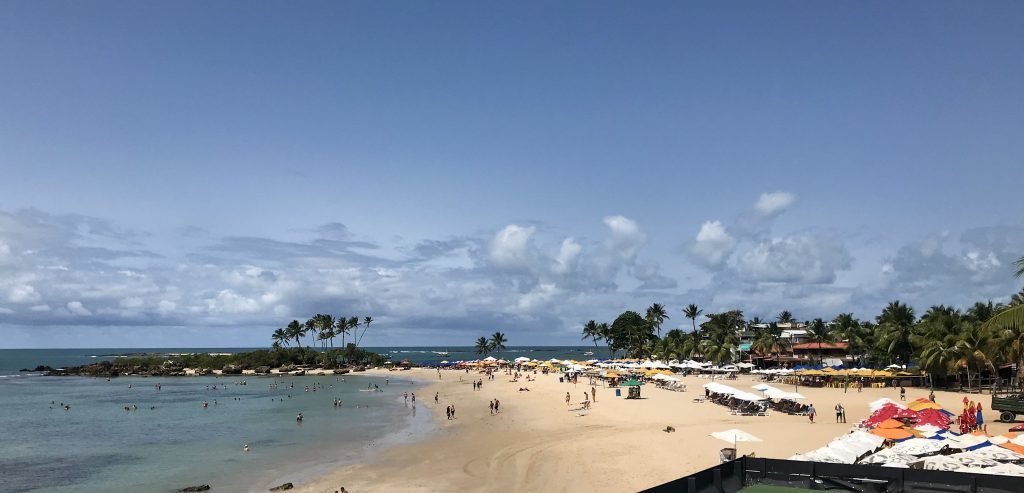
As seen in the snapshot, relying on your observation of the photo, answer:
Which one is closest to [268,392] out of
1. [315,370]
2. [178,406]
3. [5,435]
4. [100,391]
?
[178,406]

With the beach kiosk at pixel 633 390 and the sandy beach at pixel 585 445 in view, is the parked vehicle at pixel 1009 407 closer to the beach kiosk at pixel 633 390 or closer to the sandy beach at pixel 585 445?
the sandy beach at pixel 585 445

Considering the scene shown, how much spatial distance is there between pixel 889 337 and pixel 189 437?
62.5 metres

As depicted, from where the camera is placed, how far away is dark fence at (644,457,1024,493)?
30.4 ft

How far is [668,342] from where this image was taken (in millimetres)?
102750

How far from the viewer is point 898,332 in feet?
208

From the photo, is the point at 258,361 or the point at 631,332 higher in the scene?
the point at 631,332

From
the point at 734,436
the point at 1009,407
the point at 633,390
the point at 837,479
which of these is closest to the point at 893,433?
the point at 734,436

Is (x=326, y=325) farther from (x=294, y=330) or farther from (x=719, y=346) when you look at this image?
(x=719, y=346)

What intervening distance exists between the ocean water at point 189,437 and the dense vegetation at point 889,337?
27.8 m

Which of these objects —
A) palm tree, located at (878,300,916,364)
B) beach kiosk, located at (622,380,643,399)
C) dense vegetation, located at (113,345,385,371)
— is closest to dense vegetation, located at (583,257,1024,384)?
palm tree, located at (878,300,916,364)

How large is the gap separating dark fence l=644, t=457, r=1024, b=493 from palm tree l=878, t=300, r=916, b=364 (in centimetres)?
5974

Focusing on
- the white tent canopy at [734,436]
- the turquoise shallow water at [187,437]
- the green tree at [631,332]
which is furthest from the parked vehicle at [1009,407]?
the green tree at [631,332]

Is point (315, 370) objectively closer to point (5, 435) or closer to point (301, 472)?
point (5, 435)

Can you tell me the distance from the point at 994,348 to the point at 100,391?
8809cm
